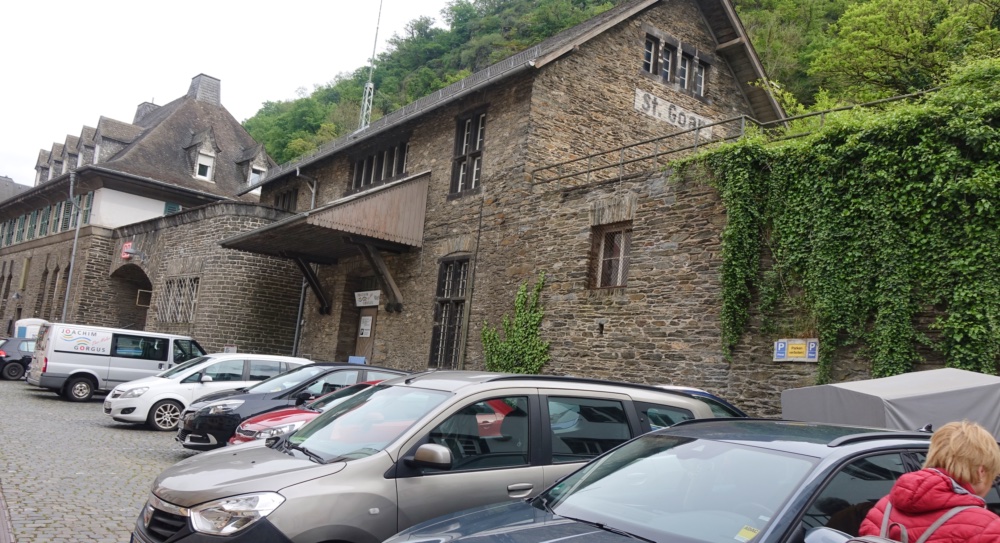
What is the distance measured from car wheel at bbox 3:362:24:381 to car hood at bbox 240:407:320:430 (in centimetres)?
1916

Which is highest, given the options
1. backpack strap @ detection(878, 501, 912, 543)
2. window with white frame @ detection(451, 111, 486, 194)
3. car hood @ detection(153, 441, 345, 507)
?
window with white frame @ detection(451, 111, 486, 194)

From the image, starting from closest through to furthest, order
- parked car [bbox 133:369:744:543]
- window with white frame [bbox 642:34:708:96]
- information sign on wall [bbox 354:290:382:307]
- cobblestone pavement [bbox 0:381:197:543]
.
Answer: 1. parked car [bbox 133:369:744:543]
2. cobblestone pavement [bbox 0:381:197:543]
3. window with white frame [bbox 642:34:708:96]
4. information sign on wall [bbox 354:290:382:307]

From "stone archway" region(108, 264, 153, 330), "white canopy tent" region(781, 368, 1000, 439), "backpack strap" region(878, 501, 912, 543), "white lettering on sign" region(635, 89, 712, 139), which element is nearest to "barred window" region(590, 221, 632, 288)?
"white lettering on sign" region(635, 89, 712, 139)

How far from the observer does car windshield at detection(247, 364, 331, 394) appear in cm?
1138

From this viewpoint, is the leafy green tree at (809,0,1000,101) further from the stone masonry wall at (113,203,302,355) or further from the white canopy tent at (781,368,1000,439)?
the stone masonry wall at (113,203,302,355)

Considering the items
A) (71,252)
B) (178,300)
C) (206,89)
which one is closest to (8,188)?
(206,89)

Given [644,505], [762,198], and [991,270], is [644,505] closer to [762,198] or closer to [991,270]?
[991,270]

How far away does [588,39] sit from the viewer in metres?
18.0

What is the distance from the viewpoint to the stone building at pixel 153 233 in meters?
25.8

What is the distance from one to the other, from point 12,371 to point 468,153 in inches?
659

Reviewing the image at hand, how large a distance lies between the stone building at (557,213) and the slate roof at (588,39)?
2.5 inches

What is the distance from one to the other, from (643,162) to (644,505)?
15775 mm

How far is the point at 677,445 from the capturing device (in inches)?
159

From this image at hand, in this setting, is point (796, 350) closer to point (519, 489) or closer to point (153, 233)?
point (519, 489)
